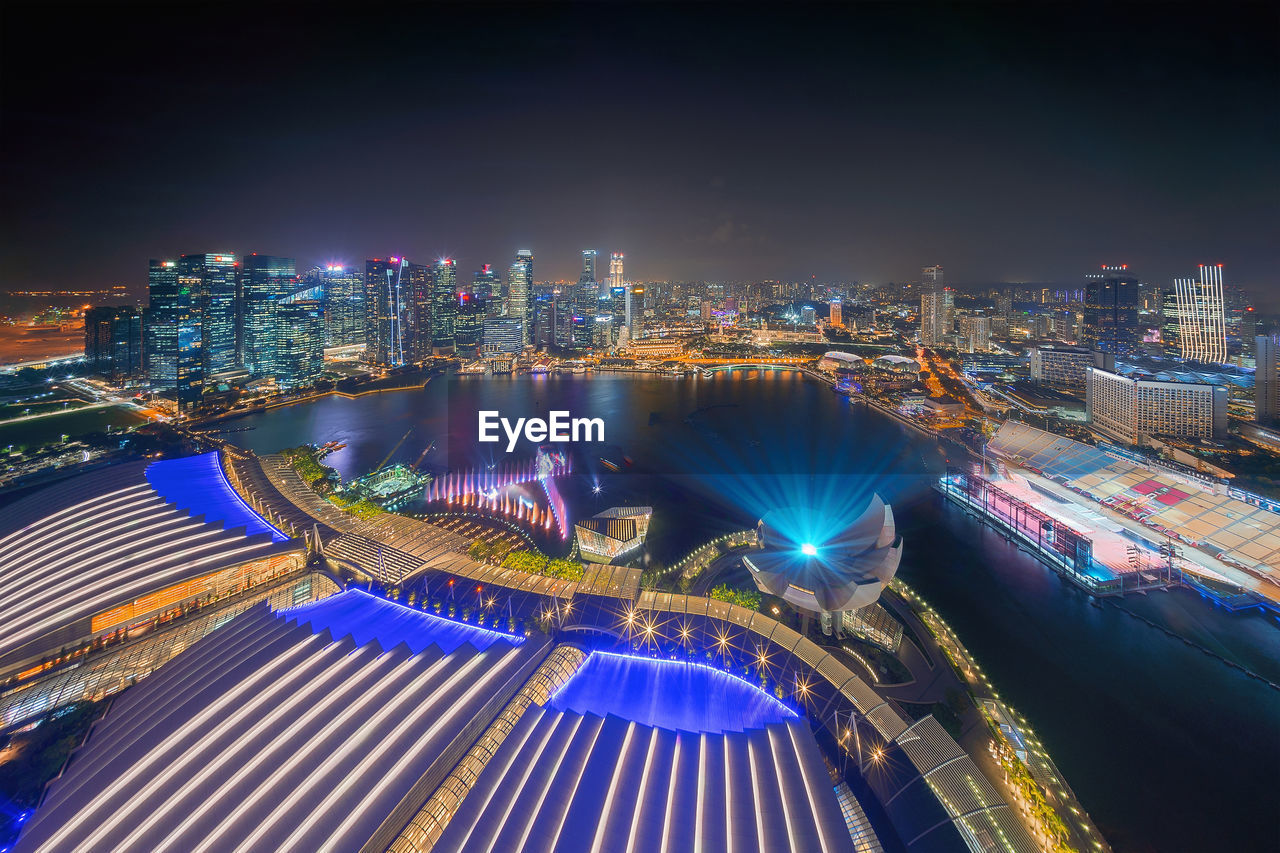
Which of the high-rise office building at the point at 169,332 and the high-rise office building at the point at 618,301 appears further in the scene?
the high-rise office building at the point at 618,301

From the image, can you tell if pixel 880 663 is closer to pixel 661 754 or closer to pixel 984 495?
pixel 661 754

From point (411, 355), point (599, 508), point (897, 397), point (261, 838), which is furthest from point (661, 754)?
point (411, 355)

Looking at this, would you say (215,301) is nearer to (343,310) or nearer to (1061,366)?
(343,310)

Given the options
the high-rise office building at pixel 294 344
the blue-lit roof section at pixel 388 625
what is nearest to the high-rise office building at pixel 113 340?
the high-rise office building at pixel 294 344

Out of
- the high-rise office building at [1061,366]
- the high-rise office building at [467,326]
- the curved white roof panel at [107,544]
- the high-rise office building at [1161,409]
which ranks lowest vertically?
the curved white roof panel at [107,544]

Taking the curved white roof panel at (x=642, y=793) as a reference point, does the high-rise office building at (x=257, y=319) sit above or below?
above

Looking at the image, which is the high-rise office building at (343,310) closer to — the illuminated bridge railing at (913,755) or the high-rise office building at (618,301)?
the high-rise office building at (618,301)

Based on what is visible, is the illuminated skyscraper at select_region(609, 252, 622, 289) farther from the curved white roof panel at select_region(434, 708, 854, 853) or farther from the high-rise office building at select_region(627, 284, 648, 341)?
the curved white roof panel at select_region(434, 708, 854, 853)
